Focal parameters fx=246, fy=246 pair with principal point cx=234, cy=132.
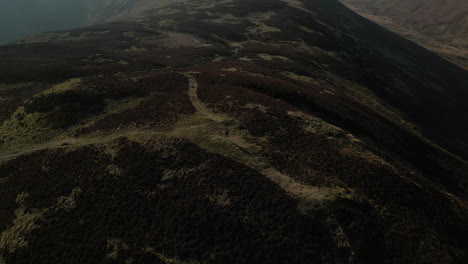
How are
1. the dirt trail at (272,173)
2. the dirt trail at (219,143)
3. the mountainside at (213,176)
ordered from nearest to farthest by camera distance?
the mountainside at (213,176) < the dirt trail at (272,173) < the dirt trail at (219,143)

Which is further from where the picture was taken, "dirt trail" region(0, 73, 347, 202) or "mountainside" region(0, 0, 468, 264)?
"dirt trail" region(0, 73, 347, 202)

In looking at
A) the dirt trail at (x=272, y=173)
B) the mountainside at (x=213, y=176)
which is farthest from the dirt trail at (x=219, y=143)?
the mountainside at (x=213, y=176)

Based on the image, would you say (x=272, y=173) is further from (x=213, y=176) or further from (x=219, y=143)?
(x=219, y=143)

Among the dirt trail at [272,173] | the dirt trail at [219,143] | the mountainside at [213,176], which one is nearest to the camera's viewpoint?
the mountainside at [213,176]

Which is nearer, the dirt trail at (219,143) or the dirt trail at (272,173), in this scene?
the dirt trail at (272,173)

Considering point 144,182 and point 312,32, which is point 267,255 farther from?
point 312,32

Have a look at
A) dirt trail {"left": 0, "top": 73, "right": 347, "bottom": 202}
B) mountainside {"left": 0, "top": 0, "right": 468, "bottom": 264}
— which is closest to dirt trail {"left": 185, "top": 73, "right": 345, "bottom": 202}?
dirt trail {"left": 0, "top": 73, "right": 347, "bottom": 202}

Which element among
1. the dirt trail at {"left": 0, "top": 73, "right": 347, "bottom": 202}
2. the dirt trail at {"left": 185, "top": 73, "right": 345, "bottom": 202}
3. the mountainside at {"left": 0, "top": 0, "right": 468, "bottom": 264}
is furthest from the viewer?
the dirt trail at {"left": 0, "top": 73, "right": 347, "bottom": 202}

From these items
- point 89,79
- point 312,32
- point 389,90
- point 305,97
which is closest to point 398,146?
point 305,97

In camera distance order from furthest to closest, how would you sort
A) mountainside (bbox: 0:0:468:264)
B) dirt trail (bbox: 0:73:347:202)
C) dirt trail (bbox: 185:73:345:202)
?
dirt trail (bbox: 0:73:347:202)
dirt trail (bbox: 185:73:345:202)
mountainside (bbox: 0:0:468:264)

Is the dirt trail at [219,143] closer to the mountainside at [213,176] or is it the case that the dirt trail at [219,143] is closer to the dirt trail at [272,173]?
the dirt trail at [272,173]

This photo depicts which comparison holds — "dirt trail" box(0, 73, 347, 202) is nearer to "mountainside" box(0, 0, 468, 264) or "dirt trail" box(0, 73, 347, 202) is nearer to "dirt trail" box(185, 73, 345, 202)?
"dirt trail" box(185, 73, 345, 202)
